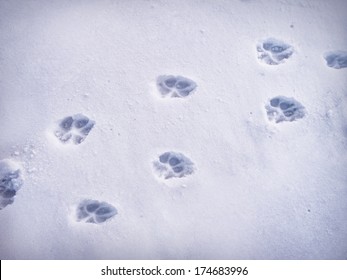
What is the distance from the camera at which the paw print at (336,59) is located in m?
2.04

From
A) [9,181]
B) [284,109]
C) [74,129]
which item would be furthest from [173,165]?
[9,181]

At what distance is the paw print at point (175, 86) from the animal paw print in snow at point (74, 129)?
0.51 m

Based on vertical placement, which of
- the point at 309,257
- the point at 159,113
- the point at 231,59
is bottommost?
the point at 309,257

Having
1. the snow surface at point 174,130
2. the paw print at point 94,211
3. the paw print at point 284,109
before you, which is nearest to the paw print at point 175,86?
the snow surface at point 174,130

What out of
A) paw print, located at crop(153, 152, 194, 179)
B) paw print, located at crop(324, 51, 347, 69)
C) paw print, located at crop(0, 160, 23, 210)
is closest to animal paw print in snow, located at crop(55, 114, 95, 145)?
paw print, located at crop(0, 160, 23, 210)

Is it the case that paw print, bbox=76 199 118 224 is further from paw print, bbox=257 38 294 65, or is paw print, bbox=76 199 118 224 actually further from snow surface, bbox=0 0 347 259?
paw print, bbox=257 38 294 65

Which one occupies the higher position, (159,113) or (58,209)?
(159,113)

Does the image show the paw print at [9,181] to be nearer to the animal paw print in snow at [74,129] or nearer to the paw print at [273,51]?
the animal paw print in snow at [74,129]

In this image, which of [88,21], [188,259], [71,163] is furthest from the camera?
[88,21]

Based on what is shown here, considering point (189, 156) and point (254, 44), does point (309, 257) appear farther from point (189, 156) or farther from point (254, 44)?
point (254, 44)

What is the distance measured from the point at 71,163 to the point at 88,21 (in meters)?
1.06

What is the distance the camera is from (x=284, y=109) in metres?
1.94

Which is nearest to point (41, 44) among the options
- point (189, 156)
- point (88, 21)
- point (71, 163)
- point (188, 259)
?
point (88, 21)

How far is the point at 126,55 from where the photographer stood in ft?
6.64
